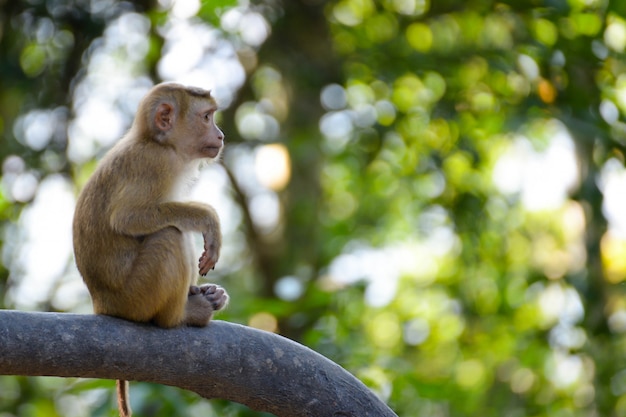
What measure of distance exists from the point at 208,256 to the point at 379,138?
4506 millimetres

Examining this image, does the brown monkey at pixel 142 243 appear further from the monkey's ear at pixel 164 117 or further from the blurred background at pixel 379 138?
the blurred background at pixel 379 138

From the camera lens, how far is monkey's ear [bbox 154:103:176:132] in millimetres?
3971

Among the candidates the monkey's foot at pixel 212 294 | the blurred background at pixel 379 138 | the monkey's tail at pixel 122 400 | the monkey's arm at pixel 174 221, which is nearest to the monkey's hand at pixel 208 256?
the monkey's arm at pixel 174 221

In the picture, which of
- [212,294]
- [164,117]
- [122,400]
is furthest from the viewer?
[164,117]

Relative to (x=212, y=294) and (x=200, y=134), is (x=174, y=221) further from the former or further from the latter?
(x=200, y=134)

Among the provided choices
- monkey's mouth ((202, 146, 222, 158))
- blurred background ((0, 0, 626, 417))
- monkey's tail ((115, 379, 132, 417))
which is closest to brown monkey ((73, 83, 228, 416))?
monkey's tail ((115, 379, 132, 417))

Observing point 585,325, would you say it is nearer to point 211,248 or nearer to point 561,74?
point 561,74

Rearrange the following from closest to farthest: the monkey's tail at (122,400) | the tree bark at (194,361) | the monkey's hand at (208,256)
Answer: the tree bark at (194,361) → the monkey's tail at (122,400) → the monkey's hand at (208,256)

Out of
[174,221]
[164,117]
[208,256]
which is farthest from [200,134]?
[208,256]

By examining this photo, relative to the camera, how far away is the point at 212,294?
3.83 meters

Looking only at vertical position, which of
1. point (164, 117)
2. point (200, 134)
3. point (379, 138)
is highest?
point (164, 117)

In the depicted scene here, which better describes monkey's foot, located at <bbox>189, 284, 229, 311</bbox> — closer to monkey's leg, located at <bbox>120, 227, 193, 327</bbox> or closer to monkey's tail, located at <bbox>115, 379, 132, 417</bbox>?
monkey's leg, located at <bbox>120, 227, 193, 327</bbox>

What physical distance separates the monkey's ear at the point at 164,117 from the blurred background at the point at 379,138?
2.69 m

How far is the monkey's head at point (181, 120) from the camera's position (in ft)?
13.0
